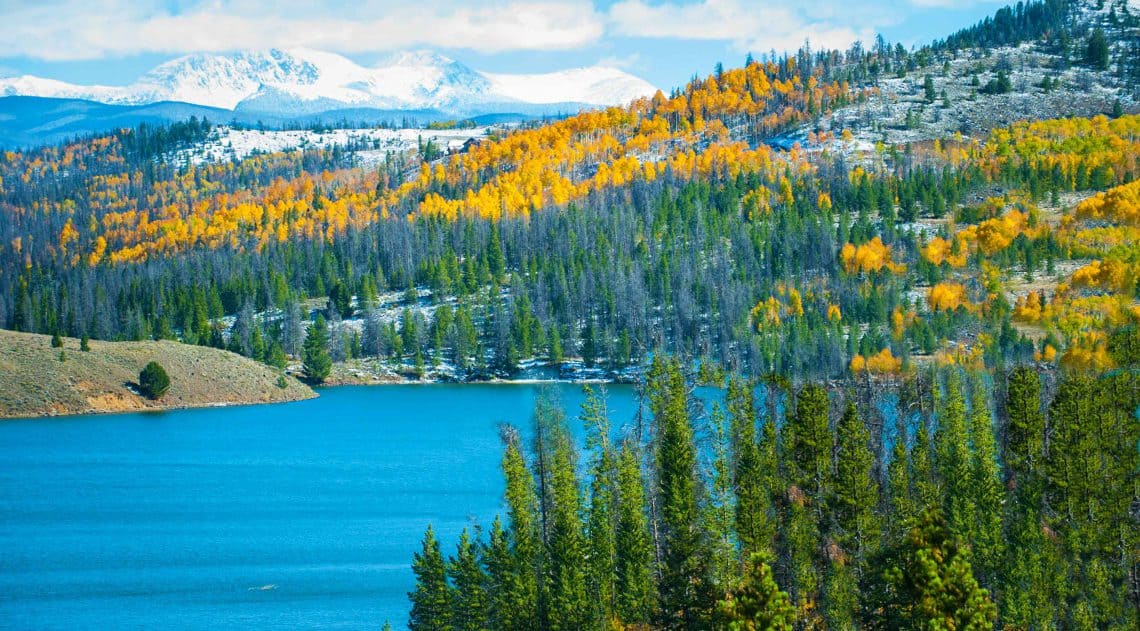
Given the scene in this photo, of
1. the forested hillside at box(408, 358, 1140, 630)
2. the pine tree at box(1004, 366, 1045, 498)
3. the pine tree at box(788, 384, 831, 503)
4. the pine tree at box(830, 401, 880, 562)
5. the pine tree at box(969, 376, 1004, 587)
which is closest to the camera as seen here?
the forested hillside at box(408, 358, 1140, 630)

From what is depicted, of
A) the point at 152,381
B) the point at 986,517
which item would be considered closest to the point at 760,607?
the point at 986,517

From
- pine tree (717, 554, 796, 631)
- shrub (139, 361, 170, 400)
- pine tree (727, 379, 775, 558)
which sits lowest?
shrub (139, 361, 170, 400)

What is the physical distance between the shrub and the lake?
4489mm

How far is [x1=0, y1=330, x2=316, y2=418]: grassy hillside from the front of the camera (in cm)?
16725

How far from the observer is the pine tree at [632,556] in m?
64.9

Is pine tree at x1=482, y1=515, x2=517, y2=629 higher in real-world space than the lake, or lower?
higher

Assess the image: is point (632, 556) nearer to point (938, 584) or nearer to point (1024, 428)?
point (938, 584)

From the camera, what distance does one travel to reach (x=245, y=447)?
5527 inches

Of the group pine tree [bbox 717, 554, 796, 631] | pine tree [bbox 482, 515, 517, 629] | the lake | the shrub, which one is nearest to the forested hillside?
pine tree [bbox 482, 515, 517, 629]

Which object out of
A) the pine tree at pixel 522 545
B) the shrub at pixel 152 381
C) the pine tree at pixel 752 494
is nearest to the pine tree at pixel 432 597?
the pine tree at pixel 522 545

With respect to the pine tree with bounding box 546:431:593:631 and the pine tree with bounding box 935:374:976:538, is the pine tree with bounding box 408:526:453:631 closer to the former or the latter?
the pine tree with bounding box 546:431:593:631

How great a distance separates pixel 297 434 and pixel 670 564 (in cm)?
9394

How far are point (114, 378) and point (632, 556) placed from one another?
417 feet

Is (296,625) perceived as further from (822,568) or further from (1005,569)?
(1005,569)
